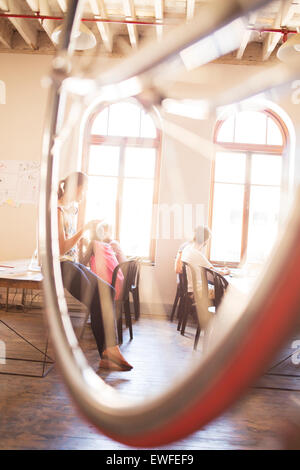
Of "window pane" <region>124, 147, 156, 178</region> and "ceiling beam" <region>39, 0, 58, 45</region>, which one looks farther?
"window pane" <region>124, 147, 156, 178</region>

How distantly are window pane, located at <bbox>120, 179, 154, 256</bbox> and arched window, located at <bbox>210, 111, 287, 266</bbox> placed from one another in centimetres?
86

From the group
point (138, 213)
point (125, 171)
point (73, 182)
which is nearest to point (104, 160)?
point (125, 171)

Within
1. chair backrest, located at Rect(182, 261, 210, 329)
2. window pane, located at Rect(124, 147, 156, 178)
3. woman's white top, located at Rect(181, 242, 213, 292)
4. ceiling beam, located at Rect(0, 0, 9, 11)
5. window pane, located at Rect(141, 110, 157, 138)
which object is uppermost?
ceiling beam, located at Rect(0, 0, 9, 11)

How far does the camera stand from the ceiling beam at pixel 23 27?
4.02 m

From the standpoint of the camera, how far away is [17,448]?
1.28 metres

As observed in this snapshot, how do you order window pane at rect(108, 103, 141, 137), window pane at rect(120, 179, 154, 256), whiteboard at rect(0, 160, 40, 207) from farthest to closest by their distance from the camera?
1. window pane at rect(108, 103, 141, 137)
2. window pane at rect(120, 179, 154, 256)
3. whiteboard at rect(0, 160, 40, 207)

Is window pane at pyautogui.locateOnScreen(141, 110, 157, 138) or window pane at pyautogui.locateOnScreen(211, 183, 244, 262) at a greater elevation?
window pane at pyautogui.locateOnScreen(141, 110, 157, 138)

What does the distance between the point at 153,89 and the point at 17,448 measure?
1302 millimetres

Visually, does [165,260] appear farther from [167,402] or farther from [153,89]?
[167,402]

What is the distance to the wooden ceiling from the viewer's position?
3.77 meters

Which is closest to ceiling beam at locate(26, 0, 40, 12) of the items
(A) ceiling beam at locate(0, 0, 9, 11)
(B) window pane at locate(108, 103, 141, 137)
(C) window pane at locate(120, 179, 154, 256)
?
(A) ceiling beam at locate(0, 0, 9, 11)

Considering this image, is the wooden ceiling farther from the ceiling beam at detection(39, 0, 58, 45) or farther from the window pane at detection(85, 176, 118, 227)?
the window pane at detection(85, 176, 118, 227)

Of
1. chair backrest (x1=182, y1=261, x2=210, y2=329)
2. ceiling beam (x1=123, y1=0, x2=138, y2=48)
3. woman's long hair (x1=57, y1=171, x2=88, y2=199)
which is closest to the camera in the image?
woman's long hair (x1=57, y1=171, x2=88, y2=199)

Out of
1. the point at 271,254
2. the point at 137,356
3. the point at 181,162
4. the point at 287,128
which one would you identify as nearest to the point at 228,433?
the point at 137,356
